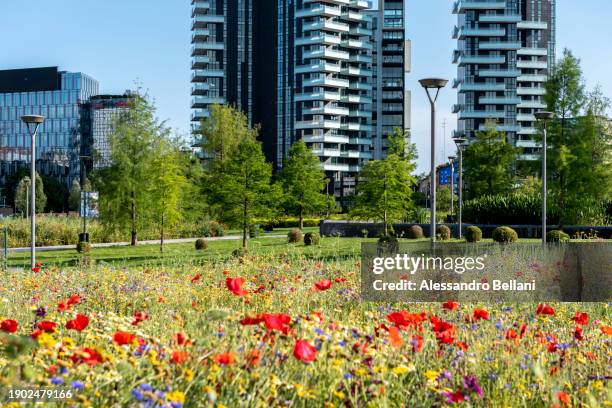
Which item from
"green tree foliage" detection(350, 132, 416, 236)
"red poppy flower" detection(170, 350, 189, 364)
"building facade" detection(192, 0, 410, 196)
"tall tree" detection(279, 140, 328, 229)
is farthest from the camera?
"building facade" detection(192, 0, 410, 196)

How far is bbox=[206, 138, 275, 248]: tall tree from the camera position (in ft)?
92.7

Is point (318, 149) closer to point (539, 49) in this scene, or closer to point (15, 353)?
point (539, 49)

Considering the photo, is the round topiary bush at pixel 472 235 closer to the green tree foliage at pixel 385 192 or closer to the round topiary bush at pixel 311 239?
the green tree foliage at pixel 385 192

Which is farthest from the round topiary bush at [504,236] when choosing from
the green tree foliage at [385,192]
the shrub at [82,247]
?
the shrub at [82,247]

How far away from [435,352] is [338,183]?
288ft

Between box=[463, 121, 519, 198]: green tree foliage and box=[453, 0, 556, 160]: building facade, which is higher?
box=[453, 0, 556, 160]: building facade

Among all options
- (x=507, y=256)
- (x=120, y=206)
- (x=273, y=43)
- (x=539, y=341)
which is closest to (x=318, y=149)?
(x=273, y=43)

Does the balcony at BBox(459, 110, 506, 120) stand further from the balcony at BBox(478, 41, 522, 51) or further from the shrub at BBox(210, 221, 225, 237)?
the shrub at BBox(210, 221, 225, 237)

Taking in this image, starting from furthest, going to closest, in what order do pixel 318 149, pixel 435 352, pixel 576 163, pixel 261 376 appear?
pixel 318 149 → pixel 576 163 → pixel 435 352 → pixel 261 376

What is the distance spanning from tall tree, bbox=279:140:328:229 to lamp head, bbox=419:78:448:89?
33579mm

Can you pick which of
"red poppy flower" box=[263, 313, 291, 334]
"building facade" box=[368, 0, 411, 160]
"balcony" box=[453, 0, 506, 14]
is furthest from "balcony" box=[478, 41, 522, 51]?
"red poppy flower" box=[263, 313, 291, 334]

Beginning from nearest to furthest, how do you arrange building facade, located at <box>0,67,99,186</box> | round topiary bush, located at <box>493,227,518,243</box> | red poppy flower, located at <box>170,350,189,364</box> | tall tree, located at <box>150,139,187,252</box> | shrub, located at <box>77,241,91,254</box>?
red poppy flower, located at <box>170,350,189,364</box> → shrub, located at <box>77,241,91,254</box> → tall tree, located at <box>150,139,187,252</box> → round topiary bush, located at <box>493,227,518,243</box> → building facade, located at <box>0,67,99,186</box>

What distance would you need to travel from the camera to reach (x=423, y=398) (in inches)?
174

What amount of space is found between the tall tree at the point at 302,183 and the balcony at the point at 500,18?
5341cm
